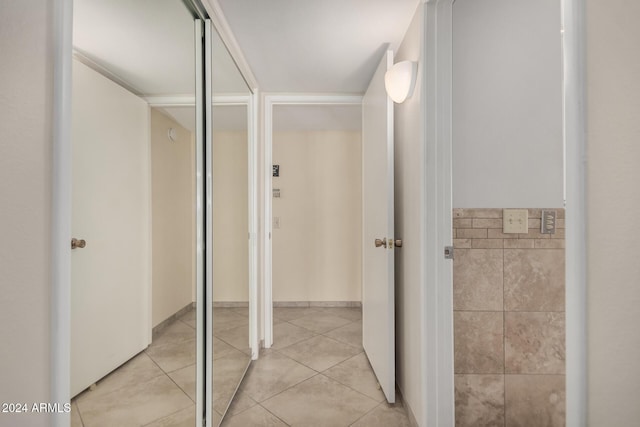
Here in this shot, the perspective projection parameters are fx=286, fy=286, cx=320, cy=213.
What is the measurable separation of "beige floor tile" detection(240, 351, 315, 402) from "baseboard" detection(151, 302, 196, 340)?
0.96 meters

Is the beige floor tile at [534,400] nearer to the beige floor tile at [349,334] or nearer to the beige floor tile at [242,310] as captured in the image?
the beige floor tile at [349,334]

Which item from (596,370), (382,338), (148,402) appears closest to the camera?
(596,370)

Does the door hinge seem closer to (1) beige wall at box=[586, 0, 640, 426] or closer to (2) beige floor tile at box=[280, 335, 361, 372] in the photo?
(1) beige wall at box=[586, 0, 640, 426]

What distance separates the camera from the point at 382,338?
1875 millimetres

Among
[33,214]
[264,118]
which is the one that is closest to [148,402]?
[33,214]

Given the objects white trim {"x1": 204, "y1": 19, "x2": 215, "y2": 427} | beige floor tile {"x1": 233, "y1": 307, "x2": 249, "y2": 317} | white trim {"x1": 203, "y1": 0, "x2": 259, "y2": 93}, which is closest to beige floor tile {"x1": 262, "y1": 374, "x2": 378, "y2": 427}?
white trim {"x1": 204, "y1": 19, "x2": 215, "y2": 427}

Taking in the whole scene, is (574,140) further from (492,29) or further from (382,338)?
(382,338)

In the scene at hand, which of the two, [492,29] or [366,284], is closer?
[492,29]

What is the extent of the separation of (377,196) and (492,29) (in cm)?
111

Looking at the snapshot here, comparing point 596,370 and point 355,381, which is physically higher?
point 596,370

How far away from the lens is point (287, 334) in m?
2.84

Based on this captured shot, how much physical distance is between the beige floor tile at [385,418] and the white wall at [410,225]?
0.09 meters

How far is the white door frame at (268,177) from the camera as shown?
8.19 ft

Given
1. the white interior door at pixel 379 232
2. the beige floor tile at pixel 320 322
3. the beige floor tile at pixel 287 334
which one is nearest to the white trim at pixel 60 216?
the white interior door at pixel 379 232
